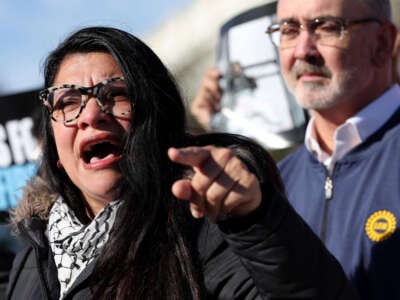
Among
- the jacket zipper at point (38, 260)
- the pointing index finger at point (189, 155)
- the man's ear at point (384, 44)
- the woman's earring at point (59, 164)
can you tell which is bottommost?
the jacket zipper at point (38, 260)

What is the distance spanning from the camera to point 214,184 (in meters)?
1.59

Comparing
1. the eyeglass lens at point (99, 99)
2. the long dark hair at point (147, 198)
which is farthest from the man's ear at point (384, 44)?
the eyeglass lens at point (99, 99)

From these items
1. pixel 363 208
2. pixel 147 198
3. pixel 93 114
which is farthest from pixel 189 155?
pixel 363 208

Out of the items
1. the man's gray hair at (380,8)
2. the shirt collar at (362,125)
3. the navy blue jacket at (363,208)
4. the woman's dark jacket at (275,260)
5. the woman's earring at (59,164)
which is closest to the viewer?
the woman's dark jacket at (275,260)

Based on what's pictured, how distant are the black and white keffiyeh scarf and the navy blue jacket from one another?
0.70m

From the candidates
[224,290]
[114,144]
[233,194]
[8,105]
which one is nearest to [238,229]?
[233,194]

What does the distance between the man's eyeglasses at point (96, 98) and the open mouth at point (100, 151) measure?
0.08m

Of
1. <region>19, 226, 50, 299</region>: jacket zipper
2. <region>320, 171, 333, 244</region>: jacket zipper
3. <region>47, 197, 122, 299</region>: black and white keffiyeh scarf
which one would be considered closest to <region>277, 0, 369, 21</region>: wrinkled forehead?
<region>320, 171, 333, 244</region>: jacket zipper

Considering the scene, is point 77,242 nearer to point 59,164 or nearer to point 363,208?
point 59,164

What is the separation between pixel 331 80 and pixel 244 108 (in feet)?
3.47

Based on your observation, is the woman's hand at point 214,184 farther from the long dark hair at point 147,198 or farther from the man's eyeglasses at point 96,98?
the man's eyeglasses at point 96,98

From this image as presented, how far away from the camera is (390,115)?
108 inches

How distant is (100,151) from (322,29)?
0.90 metres

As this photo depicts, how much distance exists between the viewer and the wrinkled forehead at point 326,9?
2.81m
